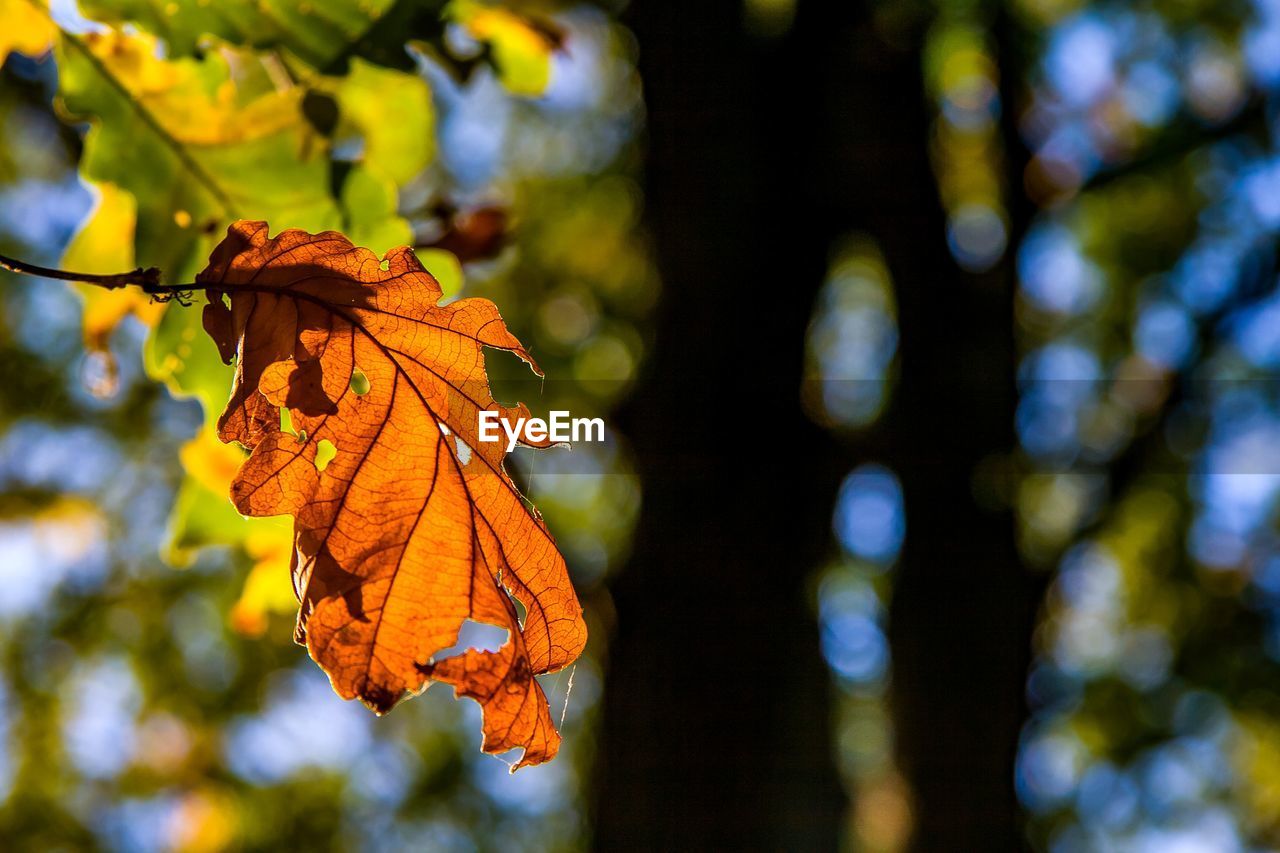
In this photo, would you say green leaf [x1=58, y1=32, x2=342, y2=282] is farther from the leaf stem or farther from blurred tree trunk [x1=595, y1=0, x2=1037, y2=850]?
blurred tree trunk [x1=595, y1=0, x2=1037, y2=850]

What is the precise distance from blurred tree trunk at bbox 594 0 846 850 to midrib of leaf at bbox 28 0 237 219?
5.14 ft

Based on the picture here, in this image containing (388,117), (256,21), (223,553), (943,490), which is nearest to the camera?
(256,21)

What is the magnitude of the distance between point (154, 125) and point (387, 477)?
0.64m

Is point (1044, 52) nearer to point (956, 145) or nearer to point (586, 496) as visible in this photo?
point (956, 145)

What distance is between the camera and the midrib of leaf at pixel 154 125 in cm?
101

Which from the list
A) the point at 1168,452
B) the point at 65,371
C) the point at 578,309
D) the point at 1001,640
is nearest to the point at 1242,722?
the point at 1168,452

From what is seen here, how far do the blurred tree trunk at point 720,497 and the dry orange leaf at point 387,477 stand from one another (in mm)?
→ 1736

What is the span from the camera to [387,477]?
26.3 inches

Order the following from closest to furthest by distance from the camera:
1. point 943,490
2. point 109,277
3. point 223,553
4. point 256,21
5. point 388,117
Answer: point 109,277, point 256,21, point 388,117, point 943,490, point 223,553

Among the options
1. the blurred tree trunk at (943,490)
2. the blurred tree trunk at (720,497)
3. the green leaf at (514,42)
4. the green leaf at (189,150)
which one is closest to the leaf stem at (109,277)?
the green leaf at (189,150)

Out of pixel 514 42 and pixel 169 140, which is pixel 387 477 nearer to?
pixel 169 140

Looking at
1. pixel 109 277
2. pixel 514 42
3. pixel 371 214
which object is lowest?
pixel 109 277

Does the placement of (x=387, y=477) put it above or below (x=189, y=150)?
below

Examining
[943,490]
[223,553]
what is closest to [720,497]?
[943,490]
